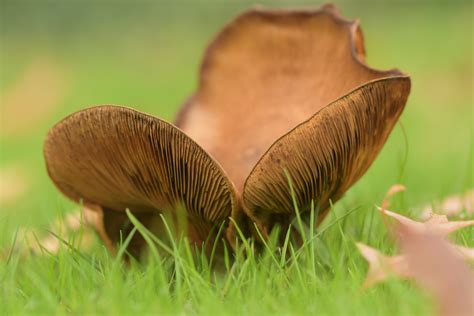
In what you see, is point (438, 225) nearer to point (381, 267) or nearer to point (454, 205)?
point (381, 267)

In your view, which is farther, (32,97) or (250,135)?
(32,97)

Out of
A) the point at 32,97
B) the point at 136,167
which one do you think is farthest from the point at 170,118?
the point at 136,167

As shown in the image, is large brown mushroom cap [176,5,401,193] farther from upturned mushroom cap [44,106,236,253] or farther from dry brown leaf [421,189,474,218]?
dry brown leaf [421,189,474,218]

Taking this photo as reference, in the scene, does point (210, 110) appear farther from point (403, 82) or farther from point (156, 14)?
point (156, 14)

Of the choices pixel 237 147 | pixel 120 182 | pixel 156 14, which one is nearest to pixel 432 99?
pixel 237 147

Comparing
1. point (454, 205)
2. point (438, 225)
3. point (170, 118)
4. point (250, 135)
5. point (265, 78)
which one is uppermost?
point (265, 78)

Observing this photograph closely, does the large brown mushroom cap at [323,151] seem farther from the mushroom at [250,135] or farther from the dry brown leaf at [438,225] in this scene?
the dry brown leaf at [438,225]
